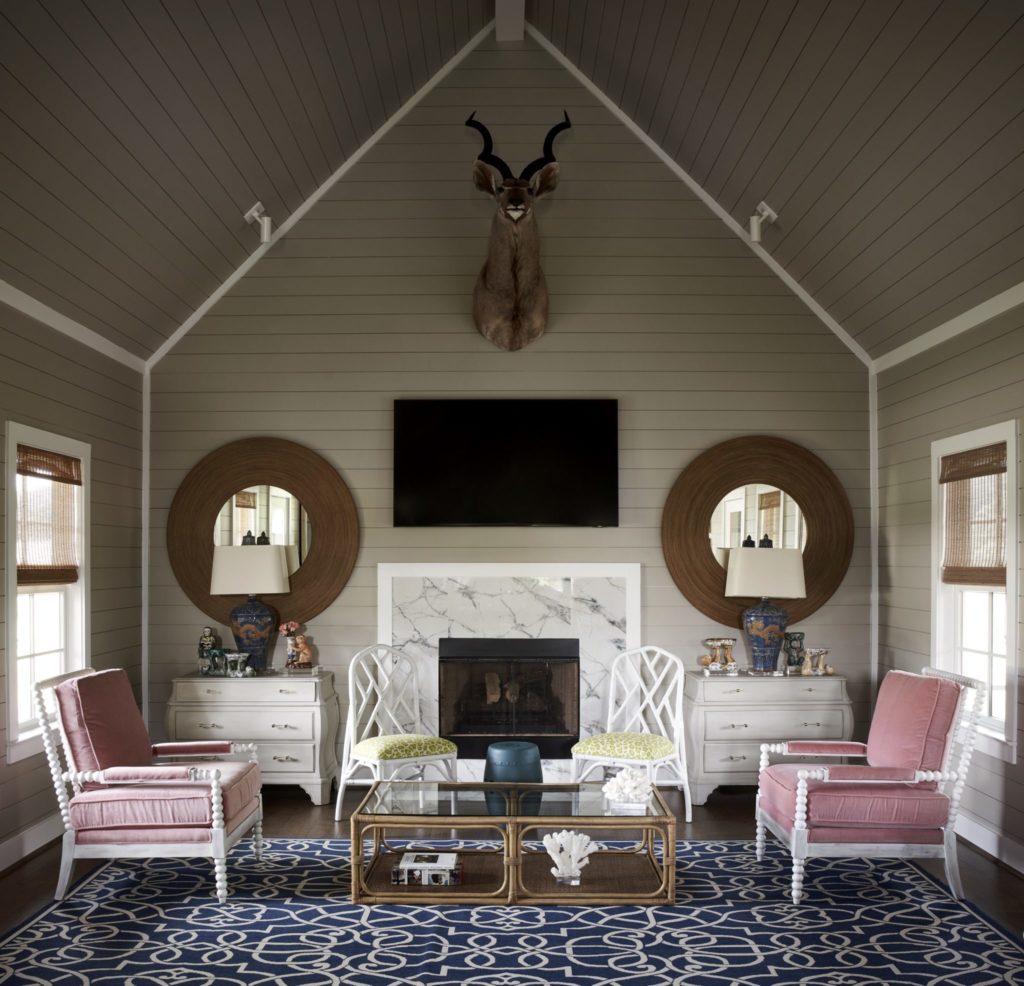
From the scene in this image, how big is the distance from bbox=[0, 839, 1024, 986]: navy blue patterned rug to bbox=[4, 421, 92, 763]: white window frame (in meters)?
0.76

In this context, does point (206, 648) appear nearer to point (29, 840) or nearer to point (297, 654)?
point (297, 654)

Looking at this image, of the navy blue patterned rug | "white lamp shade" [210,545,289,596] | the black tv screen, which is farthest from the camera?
the black tv screen

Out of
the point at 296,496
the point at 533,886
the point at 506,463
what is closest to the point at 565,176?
the point at 506,463

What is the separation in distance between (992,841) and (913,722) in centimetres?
87

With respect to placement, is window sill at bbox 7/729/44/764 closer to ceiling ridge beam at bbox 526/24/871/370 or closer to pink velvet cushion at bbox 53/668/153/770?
pink velvet cushion at bbox 53/668/153/770

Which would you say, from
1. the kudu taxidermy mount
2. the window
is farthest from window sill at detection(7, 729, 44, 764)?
the window

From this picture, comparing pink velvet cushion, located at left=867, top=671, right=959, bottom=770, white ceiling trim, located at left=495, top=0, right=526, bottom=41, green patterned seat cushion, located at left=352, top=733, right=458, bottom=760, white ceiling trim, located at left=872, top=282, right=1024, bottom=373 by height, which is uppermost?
white ceiling trim, located at left=495, top=0, right=526, bottom=41

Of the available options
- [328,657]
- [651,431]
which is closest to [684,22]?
[651,431]

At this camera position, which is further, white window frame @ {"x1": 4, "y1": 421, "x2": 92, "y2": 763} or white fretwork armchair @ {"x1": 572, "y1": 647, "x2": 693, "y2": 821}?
white fretwork armchair @ {"x1": 572, "y1": 647, "x2": 693, "y2": 821}

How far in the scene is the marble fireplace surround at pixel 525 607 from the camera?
5.80 metres

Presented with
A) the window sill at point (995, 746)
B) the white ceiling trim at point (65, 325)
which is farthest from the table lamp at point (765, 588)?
the white ceiling trim at point (65, 325)

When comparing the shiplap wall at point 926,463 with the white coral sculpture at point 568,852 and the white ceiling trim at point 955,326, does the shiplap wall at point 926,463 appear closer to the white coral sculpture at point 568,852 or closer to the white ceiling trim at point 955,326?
the white ceiling trim at point 955,326

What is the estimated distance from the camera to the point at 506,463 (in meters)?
5.80

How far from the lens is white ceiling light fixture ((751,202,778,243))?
17.7 feet
